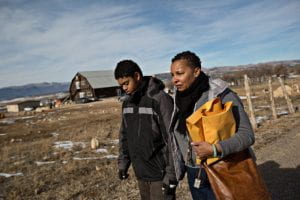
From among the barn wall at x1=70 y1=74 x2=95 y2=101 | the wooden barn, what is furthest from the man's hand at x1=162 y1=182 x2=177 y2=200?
the barn wall at x1=70 y1=74 x2=95 y2=101

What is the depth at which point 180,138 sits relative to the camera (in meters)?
2.82

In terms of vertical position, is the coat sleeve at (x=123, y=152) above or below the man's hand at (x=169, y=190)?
above

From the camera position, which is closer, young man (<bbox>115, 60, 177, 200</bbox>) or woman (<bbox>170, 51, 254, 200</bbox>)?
woman (<bbox>170, 51, 254, 200</bbox>)

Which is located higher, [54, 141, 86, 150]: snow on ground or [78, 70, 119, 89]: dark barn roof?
[78, 70, 119, 89]: dark barn roof

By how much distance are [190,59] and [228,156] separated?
0.86m

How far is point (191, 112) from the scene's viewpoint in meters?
2.62

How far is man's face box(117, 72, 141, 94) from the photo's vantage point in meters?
3.17

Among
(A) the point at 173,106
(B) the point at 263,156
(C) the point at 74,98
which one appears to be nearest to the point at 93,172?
(B) the point at 263,156

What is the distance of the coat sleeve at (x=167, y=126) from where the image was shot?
299cm

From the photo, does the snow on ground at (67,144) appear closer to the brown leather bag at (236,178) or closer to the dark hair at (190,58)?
the dark hair at (190,58)

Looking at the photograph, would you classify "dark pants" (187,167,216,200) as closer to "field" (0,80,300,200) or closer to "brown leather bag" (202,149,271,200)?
"brown leather bag" (202,149,271,200)

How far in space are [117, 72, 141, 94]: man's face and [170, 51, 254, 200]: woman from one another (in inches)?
23.3

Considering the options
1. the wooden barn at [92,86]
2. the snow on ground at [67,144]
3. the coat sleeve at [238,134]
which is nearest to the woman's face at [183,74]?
the coat sleeve at [238,134]

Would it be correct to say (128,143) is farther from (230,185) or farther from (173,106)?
(230,185)
